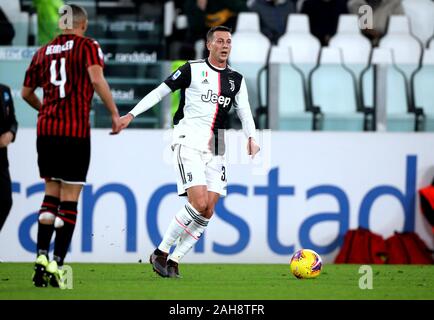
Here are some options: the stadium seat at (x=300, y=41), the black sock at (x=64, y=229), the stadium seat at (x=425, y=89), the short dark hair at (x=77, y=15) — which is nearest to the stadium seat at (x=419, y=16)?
the stadium seat at (x=425, y=89)

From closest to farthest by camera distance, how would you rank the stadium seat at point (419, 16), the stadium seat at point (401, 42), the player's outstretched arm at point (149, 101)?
the player's outstretched arm at point (149, 101) → the stadium seat at point (401, 42) → the stadium seat at point (419, 16)

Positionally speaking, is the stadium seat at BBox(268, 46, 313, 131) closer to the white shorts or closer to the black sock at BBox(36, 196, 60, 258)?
the white shorts

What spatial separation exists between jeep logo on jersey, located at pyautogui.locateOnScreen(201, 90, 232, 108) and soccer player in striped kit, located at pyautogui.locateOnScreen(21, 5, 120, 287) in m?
1.31

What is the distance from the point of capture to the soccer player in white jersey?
870 centimetres

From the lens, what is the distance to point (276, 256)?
11375mm

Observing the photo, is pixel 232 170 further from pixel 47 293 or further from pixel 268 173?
pixel 47 293

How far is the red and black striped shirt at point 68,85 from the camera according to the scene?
24.8ft

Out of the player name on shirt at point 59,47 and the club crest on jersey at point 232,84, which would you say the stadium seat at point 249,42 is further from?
the player name on shirt at point 59,47

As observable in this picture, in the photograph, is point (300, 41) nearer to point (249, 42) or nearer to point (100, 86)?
point (249, 42)

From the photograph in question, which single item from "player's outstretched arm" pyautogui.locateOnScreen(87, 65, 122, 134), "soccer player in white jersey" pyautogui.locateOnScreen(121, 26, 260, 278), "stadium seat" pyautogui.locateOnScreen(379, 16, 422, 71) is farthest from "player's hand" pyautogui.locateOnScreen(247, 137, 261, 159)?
"stadium seat" pyautogui.locateOnScreen(379, 16, 422, 71)

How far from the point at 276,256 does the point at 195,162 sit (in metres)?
2.99

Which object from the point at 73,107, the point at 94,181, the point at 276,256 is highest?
the point at 73,107
